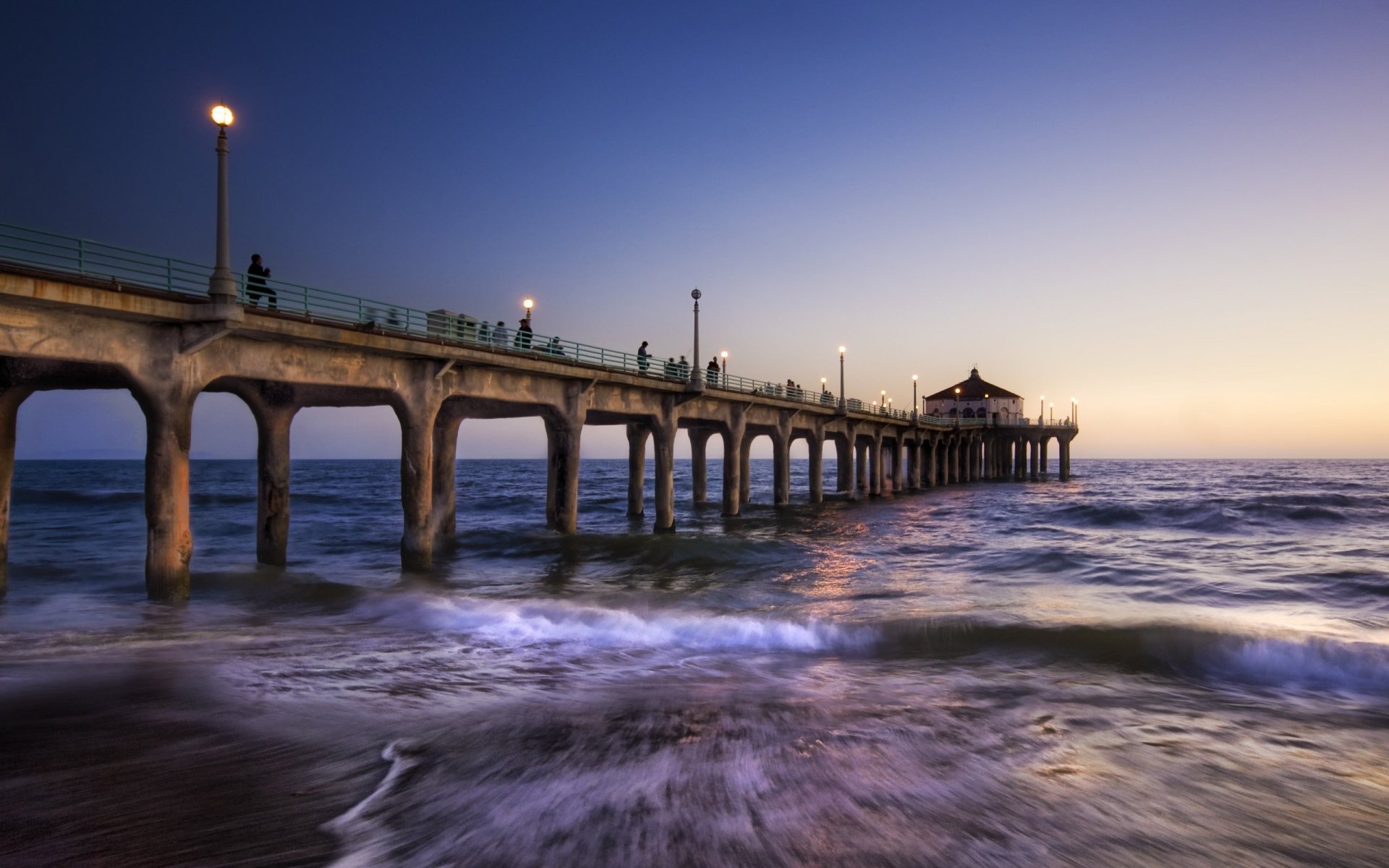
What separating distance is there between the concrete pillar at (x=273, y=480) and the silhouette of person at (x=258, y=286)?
16.1ft

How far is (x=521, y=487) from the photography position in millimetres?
88562

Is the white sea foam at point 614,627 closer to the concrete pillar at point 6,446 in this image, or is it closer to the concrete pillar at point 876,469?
the concrete pillar at point 6,446

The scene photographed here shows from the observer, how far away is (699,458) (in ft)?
151

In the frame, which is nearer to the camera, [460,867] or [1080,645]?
[460,867]

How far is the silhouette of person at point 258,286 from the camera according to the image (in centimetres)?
1502

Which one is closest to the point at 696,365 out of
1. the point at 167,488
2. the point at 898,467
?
the point at 167,488

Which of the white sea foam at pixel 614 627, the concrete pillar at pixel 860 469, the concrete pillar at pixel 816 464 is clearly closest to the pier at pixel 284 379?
the white sea foam at pixel 614 627

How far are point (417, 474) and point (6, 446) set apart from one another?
8.55 m

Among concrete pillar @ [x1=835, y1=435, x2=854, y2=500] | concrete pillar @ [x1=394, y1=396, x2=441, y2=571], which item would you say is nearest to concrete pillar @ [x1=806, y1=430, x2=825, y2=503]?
concrete pillar @ [x1=835, y1=435, x2=854, y2=500]

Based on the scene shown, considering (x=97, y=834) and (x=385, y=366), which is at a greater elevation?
(x=385, y=366)

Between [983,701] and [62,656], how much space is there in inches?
527

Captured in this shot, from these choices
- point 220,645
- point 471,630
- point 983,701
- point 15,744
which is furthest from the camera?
point 471,630

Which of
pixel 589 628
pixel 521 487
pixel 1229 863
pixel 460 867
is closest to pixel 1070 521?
pixel 589 628

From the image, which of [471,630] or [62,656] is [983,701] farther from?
[62,656]
